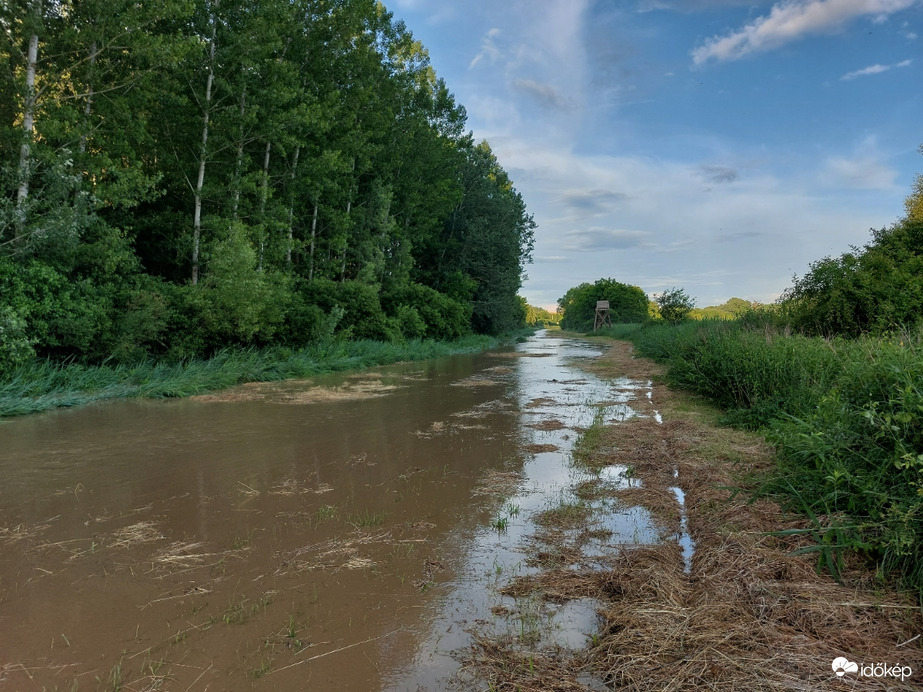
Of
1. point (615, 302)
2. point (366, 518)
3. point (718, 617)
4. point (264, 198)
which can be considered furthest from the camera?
point (615, 302)

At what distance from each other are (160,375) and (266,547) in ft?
32.2

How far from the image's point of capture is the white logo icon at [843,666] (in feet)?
8.19

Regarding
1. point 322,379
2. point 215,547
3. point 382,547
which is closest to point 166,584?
point 215,547

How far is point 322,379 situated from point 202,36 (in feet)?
34.8

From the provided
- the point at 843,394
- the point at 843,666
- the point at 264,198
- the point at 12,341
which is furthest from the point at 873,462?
the point at 264,198

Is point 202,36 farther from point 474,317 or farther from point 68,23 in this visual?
point 474,317

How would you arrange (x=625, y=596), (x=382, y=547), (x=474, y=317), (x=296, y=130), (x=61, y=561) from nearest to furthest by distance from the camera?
(x=625, y=596)
(x=61, y=561)
(x=382, y=547)
(x=296, y=130)
(x=474, y=317)

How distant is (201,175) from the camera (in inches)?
620

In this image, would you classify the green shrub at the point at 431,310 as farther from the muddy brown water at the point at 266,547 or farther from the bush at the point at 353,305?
the muddy brown water at the point at 266,547

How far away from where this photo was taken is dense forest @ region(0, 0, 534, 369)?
1119 centimetres

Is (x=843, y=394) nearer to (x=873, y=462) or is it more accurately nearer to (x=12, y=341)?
(x=873, y=462)

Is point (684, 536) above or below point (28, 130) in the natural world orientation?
below

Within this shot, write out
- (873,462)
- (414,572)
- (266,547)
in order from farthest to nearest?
1. (266,547)
2. (873,462)
3. (414,572)

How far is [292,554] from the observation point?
3996 millimetres
